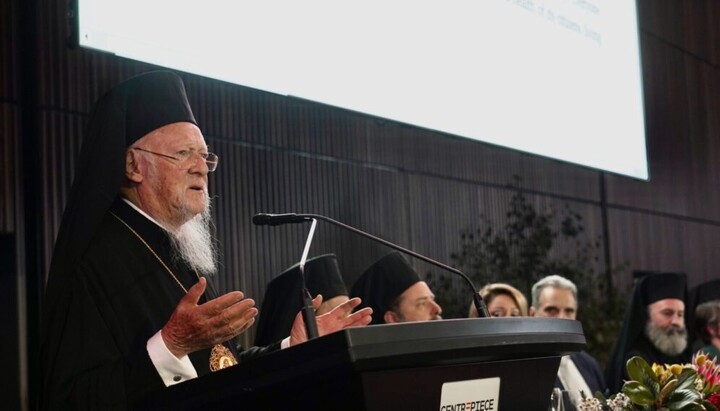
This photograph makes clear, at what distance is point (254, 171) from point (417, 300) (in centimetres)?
117

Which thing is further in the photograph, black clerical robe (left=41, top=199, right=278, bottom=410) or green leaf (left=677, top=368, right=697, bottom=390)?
green leaf (left=677, top=368, right=697, bottom=390)

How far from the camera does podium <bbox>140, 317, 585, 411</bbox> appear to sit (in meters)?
1.64

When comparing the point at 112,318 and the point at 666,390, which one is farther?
the point at 666,390

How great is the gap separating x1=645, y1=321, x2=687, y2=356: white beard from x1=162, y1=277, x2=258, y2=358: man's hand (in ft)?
16.9

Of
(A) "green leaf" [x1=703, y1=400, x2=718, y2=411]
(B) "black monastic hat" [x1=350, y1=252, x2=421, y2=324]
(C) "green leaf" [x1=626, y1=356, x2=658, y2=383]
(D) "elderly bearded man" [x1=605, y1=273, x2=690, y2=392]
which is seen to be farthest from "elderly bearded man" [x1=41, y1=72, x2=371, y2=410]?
(D) "elderly bearded man" [x1=605, y1=273, x2=690, y2=392]

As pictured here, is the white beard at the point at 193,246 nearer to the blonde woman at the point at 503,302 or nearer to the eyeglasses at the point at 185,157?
the eyeglasses at the point at 185,157

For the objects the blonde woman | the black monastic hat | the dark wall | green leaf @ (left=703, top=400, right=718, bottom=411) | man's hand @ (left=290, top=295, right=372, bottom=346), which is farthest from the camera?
the blonde woman

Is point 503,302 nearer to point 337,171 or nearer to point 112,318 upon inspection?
point 337,171

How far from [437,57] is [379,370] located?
315cm

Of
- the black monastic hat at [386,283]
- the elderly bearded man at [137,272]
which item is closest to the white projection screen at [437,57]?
the elderly bearded man at [137,272]

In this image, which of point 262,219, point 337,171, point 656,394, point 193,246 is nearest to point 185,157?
point 193,246

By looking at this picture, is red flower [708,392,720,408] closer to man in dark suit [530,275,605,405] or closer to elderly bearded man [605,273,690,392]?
man in dark suit [530,275,605,405]

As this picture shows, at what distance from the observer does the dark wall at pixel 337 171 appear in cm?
441

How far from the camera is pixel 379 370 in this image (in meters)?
1.66
